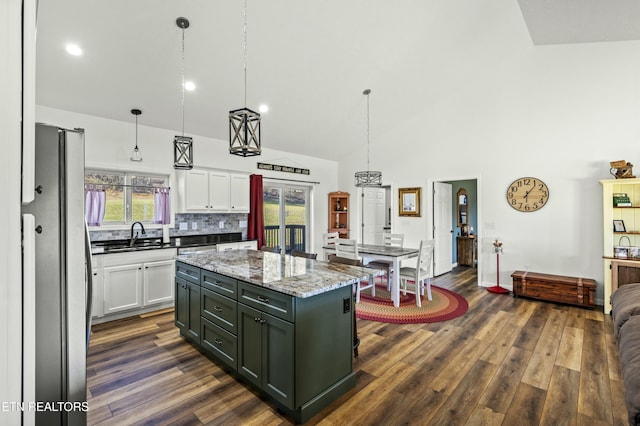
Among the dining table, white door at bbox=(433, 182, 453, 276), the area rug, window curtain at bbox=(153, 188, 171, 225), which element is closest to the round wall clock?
white door at bbox=(433, 182, 453, 276)

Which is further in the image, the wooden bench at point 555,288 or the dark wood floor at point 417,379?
the wooden bench at point 555,288

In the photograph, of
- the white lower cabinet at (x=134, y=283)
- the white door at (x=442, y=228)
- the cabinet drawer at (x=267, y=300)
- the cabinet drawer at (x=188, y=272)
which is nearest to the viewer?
the cabinet drawer at (x=267, y=300)

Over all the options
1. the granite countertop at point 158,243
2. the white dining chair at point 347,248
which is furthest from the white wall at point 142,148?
the white dining chair at point 347,248

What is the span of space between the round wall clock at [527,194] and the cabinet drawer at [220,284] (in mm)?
4730

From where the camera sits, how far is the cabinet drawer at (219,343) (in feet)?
8.04

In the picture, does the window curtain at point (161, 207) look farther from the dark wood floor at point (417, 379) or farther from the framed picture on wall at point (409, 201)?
the framed picture on wall at point (409, 201)

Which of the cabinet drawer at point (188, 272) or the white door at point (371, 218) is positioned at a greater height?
the white door at point (371, 218)

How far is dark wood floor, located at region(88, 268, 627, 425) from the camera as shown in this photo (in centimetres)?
208

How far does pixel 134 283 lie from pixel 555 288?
5.72 m

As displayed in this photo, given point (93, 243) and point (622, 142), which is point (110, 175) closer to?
point (93, 243)

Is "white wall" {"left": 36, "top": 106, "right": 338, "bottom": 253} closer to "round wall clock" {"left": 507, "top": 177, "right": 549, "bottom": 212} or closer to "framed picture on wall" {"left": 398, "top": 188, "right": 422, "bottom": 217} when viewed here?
"framed picture on wall" {"left": 398, "top": 188, "right": 422, "bottom": 217}

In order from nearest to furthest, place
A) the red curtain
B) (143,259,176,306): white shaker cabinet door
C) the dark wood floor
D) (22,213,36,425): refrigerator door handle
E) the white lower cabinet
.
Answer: (22,213,36,425): refrigerator door handle, the dark wood floor, the white lower cabinet, (143,259,176,306): white shaker cabinet door, the red curtain

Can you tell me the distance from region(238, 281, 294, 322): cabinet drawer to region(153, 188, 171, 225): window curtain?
2.89 m

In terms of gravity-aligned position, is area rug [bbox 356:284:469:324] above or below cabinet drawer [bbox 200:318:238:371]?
below
